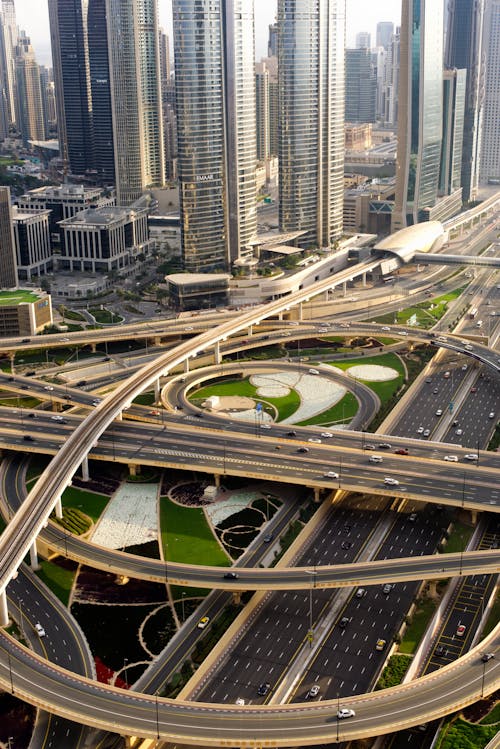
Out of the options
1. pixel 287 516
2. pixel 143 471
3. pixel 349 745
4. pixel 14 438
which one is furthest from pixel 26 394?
pixel 349 745

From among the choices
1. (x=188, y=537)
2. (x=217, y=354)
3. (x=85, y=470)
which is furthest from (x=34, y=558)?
(x=217, y=354)

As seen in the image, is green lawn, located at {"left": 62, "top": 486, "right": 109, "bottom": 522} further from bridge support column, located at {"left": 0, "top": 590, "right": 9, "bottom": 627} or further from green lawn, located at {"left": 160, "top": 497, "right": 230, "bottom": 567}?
bridge support column, located at {"left": 0, "top": 590, "right": 9, "bottom": 627}

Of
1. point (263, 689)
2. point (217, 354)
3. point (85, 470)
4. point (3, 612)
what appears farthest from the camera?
point (217, 354)

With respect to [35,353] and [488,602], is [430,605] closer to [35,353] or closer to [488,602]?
[488,602]

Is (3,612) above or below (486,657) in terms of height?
below

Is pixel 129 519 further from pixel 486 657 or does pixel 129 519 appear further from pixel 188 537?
pixel 486 657

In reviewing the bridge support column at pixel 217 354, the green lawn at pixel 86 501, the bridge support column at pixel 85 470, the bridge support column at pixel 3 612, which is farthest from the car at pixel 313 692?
the bridge support column at pixel 217 354
